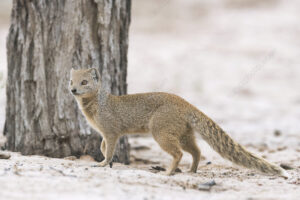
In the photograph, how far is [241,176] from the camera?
4.49 meters

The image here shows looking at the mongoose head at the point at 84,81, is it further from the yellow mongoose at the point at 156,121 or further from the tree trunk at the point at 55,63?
the tree trunk at the point at 55,63

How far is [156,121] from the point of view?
4.55 m

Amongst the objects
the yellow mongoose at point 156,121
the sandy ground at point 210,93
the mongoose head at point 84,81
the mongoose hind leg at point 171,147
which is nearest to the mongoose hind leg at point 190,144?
the yellow mongoose at point 156,121

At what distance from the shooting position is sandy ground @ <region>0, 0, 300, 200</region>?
3.52 meters

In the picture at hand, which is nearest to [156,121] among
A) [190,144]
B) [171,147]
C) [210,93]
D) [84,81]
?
[171,147]

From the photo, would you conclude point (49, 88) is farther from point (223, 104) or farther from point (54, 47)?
point (223, 104)

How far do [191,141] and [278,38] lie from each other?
474 inches

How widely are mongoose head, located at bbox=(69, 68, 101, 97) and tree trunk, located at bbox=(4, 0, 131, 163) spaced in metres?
0.40

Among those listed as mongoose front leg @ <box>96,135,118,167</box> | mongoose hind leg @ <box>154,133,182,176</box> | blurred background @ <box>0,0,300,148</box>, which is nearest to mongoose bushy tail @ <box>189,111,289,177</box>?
mongoose hind leg @ <box>154,133,182,176</box>

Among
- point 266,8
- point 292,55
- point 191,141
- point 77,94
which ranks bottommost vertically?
point 191,141

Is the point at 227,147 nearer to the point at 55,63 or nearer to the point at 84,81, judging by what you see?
the point at 84,81

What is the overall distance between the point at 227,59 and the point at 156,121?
10.0m

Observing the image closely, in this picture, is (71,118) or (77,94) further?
(71,118)

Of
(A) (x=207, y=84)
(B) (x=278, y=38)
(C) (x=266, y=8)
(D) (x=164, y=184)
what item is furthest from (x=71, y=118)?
(C) (x=266, y=8)
